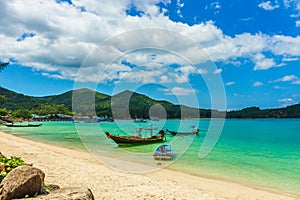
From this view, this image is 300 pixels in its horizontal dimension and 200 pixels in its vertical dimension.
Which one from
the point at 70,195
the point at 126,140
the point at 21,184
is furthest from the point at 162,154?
the point at 21,184

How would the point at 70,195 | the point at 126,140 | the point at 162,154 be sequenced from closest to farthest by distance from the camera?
the point at 70,195
the point at 162,154
the point at 126,140

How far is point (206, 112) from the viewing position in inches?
3533

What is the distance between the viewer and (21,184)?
4.54 metres

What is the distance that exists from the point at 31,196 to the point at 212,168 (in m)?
12.0

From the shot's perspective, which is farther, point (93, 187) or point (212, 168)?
point (212, 168)

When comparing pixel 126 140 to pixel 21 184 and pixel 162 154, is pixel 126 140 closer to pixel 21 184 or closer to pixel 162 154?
pixel 162 154

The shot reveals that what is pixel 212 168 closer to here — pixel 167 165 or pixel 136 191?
pixel 167 165

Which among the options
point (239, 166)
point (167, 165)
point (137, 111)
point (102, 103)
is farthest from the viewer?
point (102, 103)

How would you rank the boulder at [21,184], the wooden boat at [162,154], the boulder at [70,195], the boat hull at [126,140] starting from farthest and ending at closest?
1. the boat hull at [126,140]
2. the wooden boat at [162,154]
3. the boulder at [21,184]
4. the boulder at [70,195]

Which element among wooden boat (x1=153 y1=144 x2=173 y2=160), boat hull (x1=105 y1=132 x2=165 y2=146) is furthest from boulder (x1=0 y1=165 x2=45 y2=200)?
boat hull (x1=105 y1=132 x2=165 y2=146)

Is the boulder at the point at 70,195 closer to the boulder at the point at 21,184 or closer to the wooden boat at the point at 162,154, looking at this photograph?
the boulder at the point at 21,184

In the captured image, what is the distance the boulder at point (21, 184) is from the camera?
4.48m

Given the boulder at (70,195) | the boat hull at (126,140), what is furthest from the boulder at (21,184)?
the boat hull at (126,140)

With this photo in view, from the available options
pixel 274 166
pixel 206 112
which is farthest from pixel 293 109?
pixel 274 166
